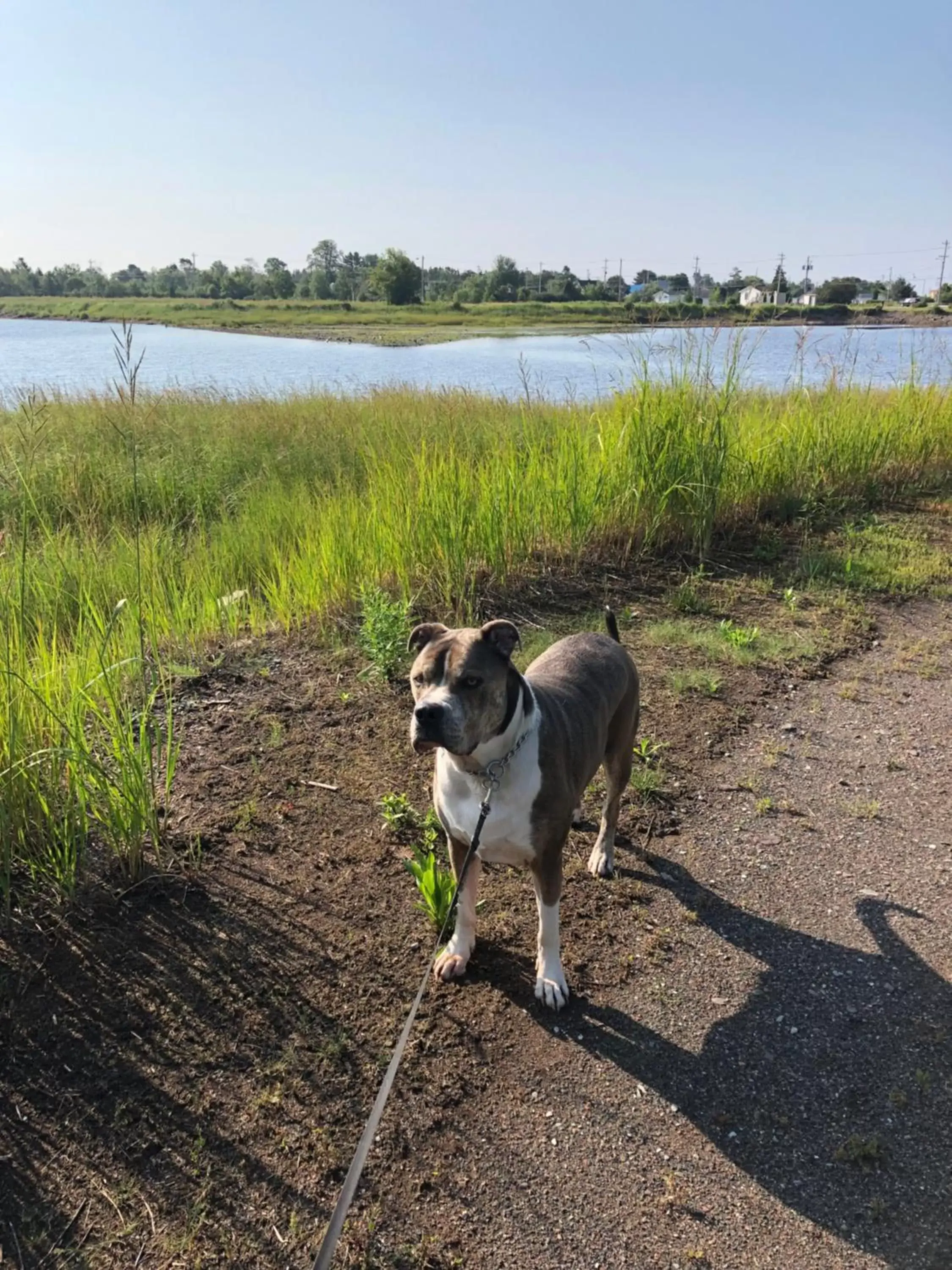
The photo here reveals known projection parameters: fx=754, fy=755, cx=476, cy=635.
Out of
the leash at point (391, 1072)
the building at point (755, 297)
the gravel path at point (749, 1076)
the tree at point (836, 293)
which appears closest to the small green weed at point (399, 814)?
the leash at point (391, 1072)

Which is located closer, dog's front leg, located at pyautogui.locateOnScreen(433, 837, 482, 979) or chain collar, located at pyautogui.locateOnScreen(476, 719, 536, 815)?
chain collar, located at pyautogui.locateOnScreen(476, 719, 536, 815)

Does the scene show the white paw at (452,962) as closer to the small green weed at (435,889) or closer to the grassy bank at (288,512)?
the small green weed at (435,889)

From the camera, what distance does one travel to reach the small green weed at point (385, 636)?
4586 millimetres

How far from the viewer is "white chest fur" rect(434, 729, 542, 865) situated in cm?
249

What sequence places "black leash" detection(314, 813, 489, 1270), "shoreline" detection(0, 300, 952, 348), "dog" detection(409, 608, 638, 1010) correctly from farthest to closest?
"shoreline" detection(0, 300, 952, 348) < "dog" detection(409, 608, 638, 1010) < "black leash" detection(314, 813, 489, 1270)

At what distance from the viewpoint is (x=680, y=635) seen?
5508 millimetres

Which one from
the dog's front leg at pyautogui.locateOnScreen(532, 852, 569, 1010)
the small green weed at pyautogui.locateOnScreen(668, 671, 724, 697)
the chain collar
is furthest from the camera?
the small green weed at pyautogui.locateOnScreen(668, 671, 724, 697)

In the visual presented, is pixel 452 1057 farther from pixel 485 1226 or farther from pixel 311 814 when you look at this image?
pixel 311 814

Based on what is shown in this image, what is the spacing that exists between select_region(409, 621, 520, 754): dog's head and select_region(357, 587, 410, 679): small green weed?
1.96 metres

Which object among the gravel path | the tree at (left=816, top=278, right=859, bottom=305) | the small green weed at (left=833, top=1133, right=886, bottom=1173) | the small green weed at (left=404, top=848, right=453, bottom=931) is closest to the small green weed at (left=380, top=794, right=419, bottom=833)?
the small green weed at (left=404, top=848, right=453, bottom=931)

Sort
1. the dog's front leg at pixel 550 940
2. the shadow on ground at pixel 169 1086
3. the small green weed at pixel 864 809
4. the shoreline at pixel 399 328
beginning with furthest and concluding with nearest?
1. the shoreline at pixel 399 328
2. the small green weed at pixel 864 809
3. the dog's front leg at pixel 550 940
4. the shadow on ground at pixel 169 1086

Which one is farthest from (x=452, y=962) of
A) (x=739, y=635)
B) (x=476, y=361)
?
(x=476, y=361)

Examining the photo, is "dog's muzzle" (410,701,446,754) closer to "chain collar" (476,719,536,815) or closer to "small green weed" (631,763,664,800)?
"chain collar" (476,719,536,815)

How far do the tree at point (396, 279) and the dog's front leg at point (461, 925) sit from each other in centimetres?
7532
